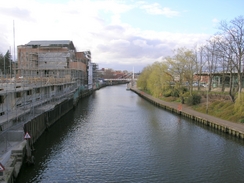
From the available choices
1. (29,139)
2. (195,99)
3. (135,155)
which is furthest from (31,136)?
(195,99)

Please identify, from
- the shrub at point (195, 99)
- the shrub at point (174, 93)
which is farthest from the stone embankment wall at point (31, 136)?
the shrub at point (174, 93)

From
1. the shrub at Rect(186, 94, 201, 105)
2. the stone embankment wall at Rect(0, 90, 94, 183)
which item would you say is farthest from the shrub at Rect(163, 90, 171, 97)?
the stone embankment wall at Rect(0, 90, 94, 183)

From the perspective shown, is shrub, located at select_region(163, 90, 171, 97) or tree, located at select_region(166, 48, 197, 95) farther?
shrub, located at select_region(163, 90, 171, 97)

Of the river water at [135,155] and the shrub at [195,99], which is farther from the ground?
the shrub at [195,99]

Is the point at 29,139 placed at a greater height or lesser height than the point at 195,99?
lesser

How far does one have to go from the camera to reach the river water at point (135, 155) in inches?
631

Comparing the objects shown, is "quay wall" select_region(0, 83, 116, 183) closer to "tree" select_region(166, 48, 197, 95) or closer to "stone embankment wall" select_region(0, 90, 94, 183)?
"stone embankment wall" select_region(0, 90, 94, 183)

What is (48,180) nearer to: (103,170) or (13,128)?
(103,170)

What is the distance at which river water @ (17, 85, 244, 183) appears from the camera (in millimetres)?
16031

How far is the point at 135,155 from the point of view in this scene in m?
19.8

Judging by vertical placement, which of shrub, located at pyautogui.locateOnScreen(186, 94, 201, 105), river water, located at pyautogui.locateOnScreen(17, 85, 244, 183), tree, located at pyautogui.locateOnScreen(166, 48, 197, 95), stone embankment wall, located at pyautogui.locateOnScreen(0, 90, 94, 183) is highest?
tree, located at pyautogui.locateOnScreen(166, 48, 197, 95)

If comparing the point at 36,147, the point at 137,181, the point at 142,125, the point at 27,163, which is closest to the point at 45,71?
the point at 142,125

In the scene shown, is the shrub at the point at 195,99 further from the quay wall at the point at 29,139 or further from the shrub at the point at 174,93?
the quay wall at the point at 29,139

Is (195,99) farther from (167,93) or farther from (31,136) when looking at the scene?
(31,136)
